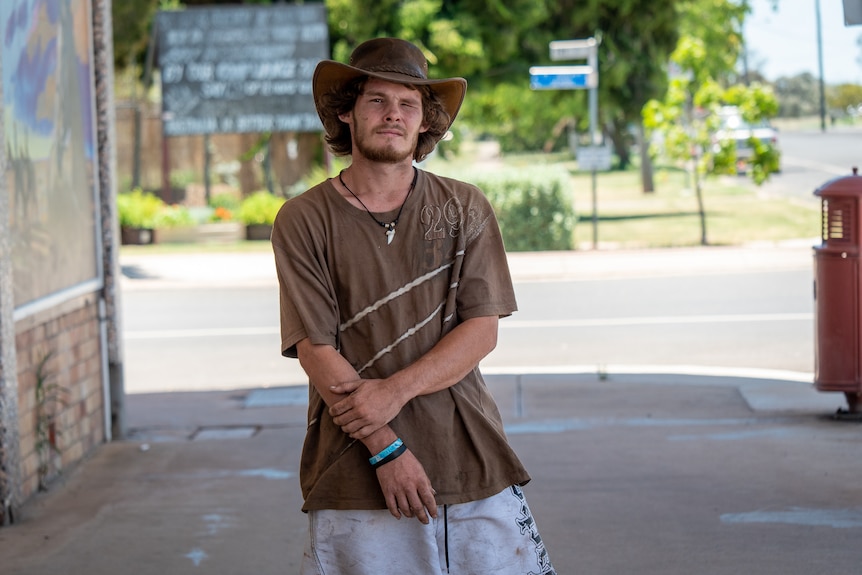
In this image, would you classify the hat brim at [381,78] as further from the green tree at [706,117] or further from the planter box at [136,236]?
the planter box at [136,236]

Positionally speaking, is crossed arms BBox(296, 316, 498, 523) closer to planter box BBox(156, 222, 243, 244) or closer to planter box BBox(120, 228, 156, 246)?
planter box BBox(156, 222, 243, 244)

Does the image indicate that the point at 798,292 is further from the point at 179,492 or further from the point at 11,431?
the point at 11,431

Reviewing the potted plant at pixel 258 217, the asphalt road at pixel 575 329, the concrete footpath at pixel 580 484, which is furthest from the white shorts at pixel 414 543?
the potted plant at pixel 258 217

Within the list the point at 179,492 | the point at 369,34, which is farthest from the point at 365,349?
the point at 369,34

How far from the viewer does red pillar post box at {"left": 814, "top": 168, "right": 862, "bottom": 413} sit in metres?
7.23

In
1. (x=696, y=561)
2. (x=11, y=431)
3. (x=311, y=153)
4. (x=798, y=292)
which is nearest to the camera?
(x=696, y=561)

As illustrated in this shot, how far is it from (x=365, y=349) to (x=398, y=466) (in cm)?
31

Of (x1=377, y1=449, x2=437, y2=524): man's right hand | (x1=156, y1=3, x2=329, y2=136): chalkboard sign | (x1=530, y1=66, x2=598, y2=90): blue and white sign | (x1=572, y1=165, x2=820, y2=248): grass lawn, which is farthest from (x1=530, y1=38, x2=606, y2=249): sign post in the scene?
(x1=377, y1=449, x2=437, y2=524): man's right hand

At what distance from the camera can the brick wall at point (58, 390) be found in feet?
20.2

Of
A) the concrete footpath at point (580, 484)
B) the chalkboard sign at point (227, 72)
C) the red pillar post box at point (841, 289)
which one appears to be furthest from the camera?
the chalkboard sign at point (227, 72)

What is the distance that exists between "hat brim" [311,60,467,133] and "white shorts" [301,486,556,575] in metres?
1.05

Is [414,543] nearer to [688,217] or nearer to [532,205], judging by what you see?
[532,205]

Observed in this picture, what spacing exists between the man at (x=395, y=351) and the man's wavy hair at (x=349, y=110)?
0.15 ft

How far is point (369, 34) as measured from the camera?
23.6 meters
